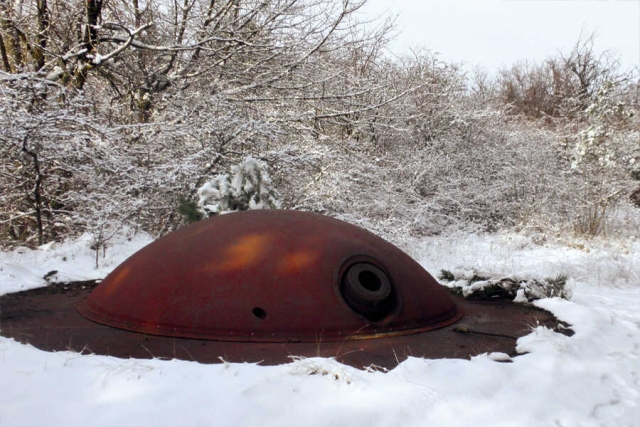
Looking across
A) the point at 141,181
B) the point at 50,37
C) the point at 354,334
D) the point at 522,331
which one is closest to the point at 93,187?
the point at 141,181

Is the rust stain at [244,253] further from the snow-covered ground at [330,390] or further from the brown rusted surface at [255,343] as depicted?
the snow-covered ground at [330,390]

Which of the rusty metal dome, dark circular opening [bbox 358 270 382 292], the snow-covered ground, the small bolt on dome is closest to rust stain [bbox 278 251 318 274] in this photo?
the rusty metal dome

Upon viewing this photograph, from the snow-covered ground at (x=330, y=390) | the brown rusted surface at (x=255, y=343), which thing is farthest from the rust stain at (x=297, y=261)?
the snow-covered ground at (x=330, y=390)

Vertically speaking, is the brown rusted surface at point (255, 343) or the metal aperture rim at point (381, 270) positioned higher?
the metal aperture rim at point (381, 270)

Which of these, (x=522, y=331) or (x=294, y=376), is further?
(x=522, y=331)

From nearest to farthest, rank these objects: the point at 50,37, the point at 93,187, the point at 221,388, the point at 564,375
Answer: the point at 221,388 < the point at 564,375 < the point at 93,187 < the point at 50,37

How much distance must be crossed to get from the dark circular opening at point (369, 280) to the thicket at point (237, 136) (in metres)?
3.11

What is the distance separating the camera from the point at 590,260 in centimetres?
840

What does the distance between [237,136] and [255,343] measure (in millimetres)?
6413

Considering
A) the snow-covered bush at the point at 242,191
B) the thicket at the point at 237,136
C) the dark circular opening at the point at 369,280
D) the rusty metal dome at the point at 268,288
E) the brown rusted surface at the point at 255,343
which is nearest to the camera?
the brown rusted surface at the point at 255,343

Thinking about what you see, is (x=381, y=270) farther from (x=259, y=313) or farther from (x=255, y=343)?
(x=255, y=343)

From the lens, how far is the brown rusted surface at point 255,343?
3.14 meters

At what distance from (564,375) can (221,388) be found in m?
1.96

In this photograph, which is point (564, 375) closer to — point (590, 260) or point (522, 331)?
point (522, 331)
